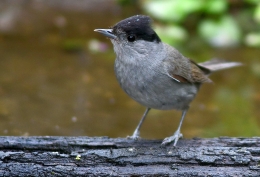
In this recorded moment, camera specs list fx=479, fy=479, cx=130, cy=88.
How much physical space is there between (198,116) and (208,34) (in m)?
3.12

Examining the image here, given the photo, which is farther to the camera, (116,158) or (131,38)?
(131,38)

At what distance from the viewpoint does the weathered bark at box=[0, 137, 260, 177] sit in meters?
4.11

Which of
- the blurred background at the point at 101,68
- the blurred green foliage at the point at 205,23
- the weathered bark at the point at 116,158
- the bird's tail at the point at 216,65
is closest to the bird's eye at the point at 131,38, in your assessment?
the weathered bark at the point at 116,158

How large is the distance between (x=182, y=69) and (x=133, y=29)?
0.81 m

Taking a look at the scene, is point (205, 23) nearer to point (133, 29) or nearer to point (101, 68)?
point (101, 68)

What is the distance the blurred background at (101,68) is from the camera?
626 centimetres

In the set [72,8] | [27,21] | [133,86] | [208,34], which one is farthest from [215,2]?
[133,86]

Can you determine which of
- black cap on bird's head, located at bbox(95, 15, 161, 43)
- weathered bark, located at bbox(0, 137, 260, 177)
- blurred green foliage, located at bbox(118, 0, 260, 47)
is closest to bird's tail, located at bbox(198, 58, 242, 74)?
black cap on bird's head, located at bbox(95, 15, 161, 43)

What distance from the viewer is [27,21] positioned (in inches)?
376

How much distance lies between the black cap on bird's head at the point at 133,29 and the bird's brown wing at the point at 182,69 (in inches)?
15.9

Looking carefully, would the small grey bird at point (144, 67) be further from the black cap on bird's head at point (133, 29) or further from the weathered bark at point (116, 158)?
the weathered bark at point (116, 158)

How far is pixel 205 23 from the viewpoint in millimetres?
9477

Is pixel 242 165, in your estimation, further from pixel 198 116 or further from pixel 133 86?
pixel 198 116

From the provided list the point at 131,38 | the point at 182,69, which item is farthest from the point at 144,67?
the point at 182,69
